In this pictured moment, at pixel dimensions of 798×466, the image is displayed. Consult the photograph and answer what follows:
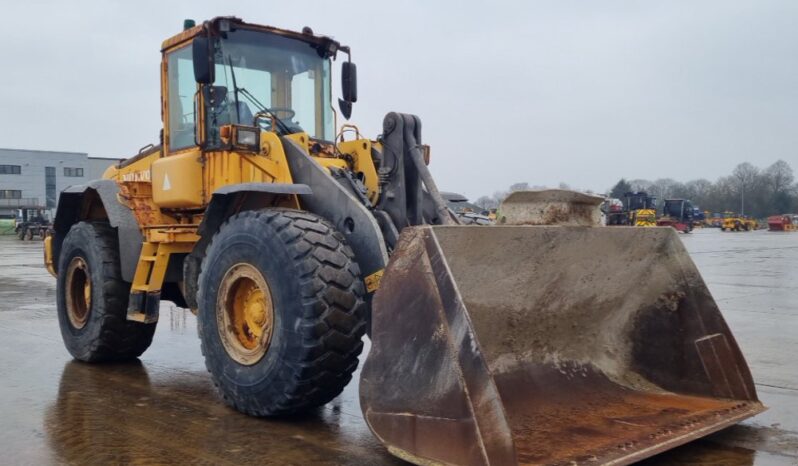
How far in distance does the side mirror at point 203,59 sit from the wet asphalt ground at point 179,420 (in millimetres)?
2288

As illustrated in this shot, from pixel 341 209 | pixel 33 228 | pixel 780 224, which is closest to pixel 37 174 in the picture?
pixel 33 228

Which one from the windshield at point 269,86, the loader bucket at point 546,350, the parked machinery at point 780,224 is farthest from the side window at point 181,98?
the parked machinery at point 780,224

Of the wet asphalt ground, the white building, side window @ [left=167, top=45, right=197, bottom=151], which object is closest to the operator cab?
side window @ [left=167, top=45, right=197, bottom=151]

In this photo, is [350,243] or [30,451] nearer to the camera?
[30,451]

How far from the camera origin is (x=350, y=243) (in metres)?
4.55

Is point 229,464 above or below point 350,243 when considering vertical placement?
below

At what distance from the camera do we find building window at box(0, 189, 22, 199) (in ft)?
248

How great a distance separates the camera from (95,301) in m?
6.44

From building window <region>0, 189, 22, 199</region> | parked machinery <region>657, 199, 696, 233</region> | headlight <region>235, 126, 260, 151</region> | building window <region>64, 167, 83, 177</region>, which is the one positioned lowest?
parked machinery <region>657, 199, 696, 233</region>

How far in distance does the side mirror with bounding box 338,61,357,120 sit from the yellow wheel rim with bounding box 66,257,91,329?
280cm

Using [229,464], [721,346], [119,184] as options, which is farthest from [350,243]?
[119,184]

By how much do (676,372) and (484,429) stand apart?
203 centimetres

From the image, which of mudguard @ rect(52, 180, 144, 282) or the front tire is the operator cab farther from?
the front tire

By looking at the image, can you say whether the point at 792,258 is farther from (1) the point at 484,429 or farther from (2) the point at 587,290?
(1) the point at 484,429
